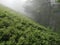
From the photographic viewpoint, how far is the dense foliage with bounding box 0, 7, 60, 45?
6.93 metres

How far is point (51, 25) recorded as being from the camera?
9477 millimetres

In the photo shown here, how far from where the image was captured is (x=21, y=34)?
7.23 meters

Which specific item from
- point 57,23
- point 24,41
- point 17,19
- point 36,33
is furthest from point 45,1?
point 24,41

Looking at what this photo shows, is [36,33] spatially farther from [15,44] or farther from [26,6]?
[26,6]

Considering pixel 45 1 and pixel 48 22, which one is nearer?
pixel 48 22

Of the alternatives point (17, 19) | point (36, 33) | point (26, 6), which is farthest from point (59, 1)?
point (36, 33)

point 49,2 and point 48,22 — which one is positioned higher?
point 49,2

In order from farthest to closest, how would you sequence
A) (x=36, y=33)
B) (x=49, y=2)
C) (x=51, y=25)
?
(x=49, y=2)
(x=51, y=25)
(x=36, y=33)

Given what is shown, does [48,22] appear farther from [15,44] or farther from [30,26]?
[15,44]

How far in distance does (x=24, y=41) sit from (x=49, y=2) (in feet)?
15.4

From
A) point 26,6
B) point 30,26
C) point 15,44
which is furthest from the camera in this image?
point 26,6

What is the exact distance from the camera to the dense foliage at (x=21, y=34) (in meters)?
6.93

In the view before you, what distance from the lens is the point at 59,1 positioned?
11344 millimetres

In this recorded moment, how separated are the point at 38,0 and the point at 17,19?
147 inches
